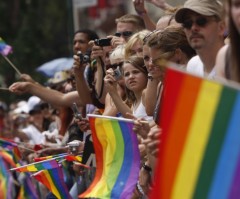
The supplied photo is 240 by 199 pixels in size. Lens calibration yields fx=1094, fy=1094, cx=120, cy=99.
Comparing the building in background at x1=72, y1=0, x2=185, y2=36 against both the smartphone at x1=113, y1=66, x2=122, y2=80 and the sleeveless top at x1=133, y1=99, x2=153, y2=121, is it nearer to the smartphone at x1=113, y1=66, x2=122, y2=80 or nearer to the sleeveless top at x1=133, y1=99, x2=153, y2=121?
the smartphone at x1=113, y1=66, x2=122, y2=80

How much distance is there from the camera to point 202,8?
6629 millimetres

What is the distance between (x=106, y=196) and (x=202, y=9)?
Result: 1.29 meters

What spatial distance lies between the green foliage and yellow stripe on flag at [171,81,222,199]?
78.8ft

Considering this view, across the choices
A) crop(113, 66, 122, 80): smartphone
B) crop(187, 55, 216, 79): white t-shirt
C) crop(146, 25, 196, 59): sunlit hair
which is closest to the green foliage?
crop(113, 66, 122, 80): smartphone

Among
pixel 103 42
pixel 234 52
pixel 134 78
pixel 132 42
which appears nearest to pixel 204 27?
pixel 234 52

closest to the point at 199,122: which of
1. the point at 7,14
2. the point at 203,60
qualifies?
the point at 203,60

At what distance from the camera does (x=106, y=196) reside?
6.75 metres

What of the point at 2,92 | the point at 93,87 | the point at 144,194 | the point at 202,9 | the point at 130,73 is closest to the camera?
the point at 202,9

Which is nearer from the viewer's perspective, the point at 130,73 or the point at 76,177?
the point at 130,73

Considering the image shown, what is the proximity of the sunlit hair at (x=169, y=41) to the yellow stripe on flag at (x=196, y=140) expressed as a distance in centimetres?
313

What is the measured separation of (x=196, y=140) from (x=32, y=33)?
28982 mm

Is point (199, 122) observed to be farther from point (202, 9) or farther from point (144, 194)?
point (144, 194)

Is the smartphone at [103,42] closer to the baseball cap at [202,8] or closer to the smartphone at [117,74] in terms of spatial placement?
the smartphone at [117,74]

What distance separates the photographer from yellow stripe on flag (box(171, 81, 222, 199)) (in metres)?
4.49
